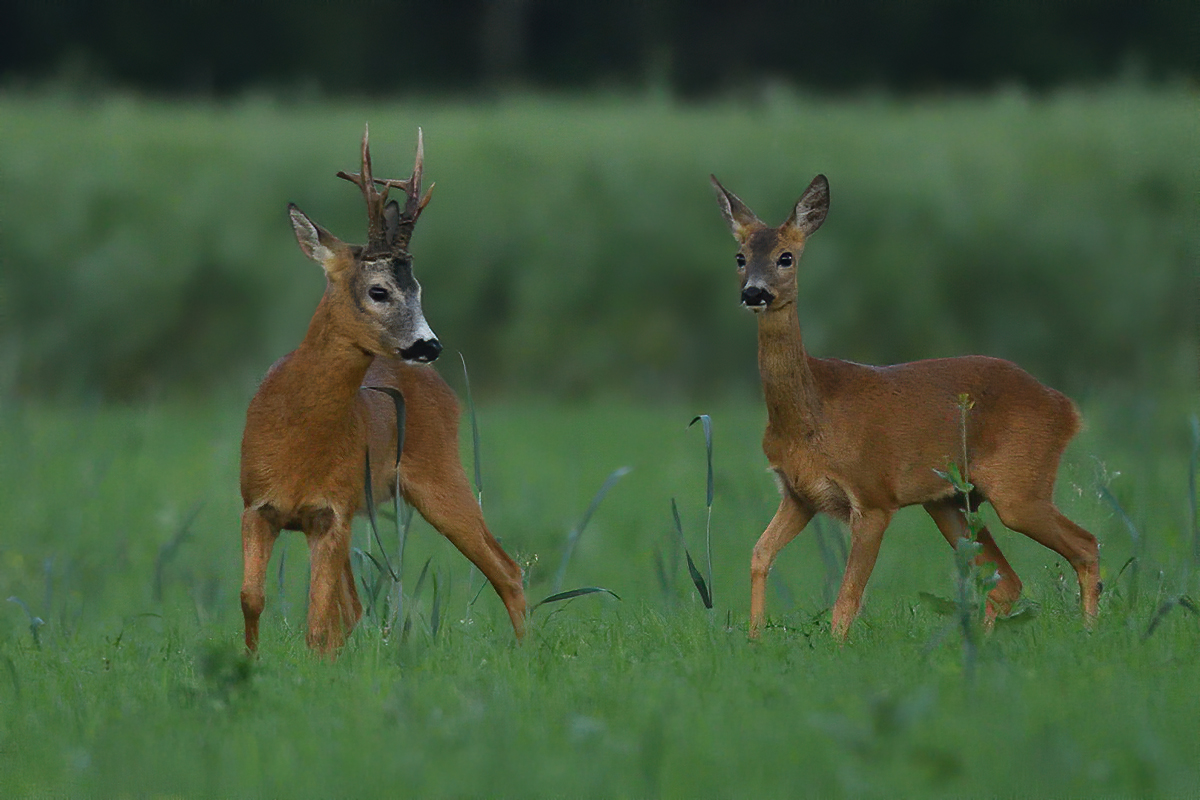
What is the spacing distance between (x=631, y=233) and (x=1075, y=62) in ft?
37.3

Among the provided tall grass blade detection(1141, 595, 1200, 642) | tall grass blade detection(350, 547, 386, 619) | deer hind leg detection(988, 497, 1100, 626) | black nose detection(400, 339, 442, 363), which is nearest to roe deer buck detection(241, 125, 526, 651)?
black nose detection(400, 339, 442, 363)

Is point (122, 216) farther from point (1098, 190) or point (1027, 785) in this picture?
point (1027, 785)

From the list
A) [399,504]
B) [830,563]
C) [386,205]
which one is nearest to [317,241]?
[386,205]

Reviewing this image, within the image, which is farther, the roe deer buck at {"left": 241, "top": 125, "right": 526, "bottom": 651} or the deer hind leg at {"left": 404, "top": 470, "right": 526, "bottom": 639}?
the deer hind leg at {"left": 404, "top": 470, "right": 526, "bottom": 639}

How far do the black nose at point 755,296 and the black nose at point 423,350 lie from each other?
1.23 metres

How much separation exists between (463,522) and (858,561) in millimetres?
1701

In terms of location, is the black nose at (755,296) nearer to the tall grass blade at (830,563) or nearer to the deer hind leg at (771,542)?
the deer hind leg at (771,542)

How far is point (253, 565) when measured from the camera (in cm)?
724

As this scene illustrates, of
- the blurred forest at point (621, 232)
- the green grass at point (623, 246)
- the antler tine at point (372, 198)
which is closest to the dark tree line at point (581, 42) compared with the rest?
the blurred forest at point (621, 232)

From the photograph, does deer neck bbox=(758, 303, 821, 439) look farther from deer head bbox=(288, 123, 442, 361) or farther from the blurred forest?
the blurred forest

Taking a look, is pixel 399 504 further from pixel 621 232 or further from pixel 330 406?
pixel 621 232

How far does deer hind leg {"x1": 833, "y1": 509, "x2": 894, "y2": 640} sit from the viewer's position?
7227 mm

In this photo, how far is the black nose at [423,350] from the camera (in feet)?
23.2

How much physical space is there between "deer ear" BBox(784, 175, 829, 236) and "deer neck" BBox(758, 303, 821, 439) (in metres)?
0.37
